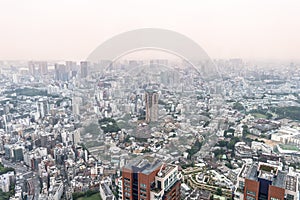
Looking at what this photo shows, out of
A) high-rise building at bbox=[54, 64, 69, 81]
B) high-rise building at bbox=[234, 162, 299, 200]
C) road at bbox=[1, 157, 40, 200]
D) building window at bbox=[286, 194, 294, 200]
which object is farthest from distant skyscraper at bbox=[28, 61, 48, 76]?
building window at bbox=[286, 194, 294, 200]

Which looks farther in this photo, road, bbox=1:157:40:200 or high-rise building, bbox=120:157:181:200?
road, bbox=1:157:40:200

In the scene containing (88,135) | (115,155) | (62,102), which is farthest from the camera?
(62,102)

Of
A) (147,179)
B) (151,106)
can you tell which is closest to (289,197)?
(147,179)

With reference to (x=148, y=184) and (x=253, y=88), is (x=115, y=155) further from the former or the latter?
(x=253, y=88)

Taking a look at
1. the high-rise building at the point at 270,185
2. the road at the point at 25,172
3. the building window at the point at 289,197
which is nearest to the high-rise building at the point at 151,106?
the high-rise building at the point at 270,185

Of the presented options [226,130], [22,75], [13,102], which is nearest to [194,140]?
[226,130]

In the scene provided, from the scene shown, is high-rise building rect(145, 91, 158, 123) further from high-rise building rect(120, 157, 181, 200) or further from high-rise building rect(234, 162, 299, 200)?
high-rise building rect(234, 162, 299, 200)
